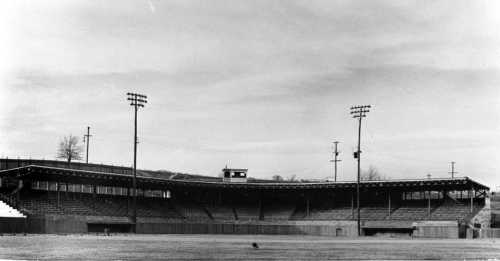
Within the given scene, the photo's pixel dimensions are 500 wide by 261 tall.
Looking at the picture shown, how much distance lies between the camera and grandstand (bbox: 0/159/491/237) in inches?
3388

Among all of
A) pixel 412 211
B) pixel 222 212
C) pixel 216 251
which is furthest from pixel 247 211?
pixel 216 251

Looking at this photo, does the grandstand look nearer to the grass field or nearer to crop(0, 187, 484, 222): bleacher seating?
crop(0, 187, 484, 222): bleacher seating

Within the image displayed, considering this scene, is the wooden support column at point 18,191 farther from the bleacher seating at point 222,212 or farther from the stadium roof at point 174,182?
the bleacher seating at point 222,212

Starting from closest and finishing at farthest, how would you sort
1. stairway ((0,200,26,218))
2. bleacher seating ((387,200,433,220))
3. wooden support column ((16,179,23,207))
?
stairway ((0,200,26,218))
wooden support column ((16,179,23,207))
bleacher seating ((387,200,433,220))

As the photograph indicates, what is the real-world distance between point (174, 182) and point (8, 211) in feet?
98.8

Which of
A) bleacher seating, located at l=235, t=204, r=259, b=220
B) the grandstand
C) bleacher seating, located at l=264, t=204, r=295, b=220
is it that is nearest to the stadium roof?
the grandstand

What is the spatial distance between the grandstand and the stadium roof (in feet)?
0.46

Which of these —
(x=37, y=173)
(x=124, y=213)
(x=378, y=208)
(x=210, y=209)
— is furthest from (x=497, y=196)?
(x=37, y=173)

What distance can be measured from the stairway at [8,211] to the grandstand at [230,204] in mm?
214

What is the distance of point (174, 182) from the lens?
103m

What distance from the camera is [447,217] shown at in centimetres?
9362

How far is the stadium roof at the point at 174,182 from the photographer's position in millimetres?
86062

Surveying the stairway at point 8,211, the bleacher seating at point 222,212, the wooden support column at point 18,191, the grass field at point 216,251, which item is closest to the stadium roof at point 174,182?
the wooden support column at point 18,191

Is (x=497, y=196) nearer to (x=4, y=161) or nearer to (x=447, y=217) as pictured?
(x=447, y=217)
